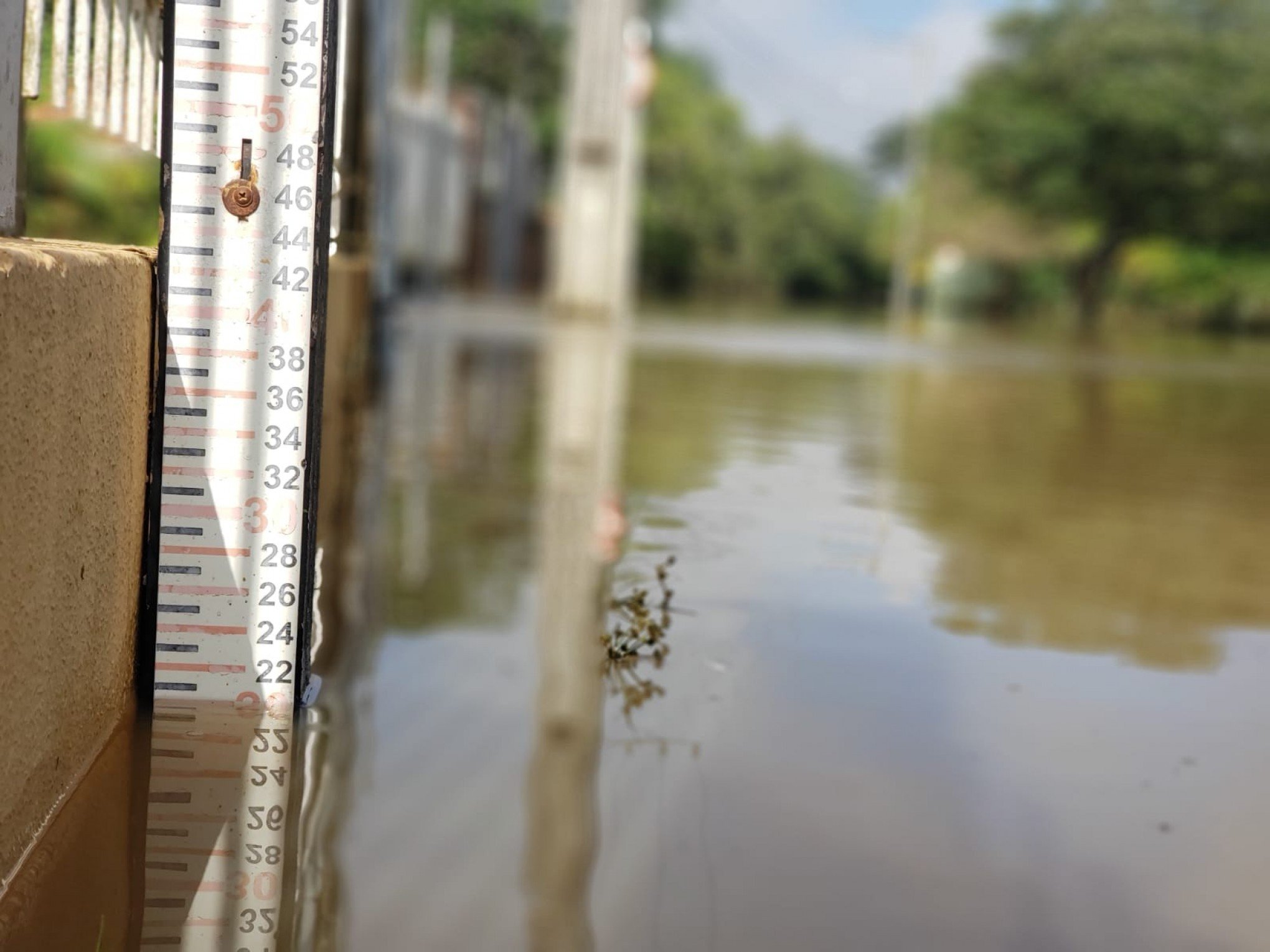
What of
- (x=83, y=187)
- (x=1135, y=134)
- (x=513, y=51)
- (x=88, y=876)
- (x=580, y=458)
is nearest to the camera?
(x=88, y=876)

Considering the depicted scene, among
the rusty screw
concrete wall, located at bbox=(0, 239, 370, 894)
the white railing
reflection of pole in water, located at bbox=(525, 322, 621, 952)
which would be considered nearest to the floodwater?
reflection of pole in water, located at bbox=(525, 322, 621, 952)

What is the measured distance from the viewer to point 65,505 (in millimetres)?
2346

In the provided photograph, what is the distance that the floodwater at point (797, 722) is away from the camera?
7.33 feet

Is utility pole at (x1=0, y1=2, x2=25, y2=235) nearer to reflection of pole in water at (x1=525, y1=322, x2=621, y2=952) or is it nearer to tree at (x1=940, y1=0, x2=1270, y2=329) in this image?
reflection of pole in water at (x1=525, y1=322, x2=621, y2=952)

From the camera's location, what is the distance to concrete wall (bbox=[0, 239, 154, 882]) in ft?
6.86

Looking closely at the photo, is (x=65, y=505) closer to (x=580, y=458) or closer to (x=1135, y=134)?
(x=580, y=458)

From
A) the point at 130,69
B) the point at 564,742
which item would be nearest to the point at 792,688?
the point at 564,742

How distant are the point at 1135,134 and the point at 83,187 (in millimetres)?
Answer: 37456

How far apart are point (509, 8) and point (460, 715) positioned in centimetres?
4762

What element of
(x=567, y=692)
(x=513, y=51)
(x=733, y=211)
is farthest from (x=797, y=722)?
(x=733, y=211)

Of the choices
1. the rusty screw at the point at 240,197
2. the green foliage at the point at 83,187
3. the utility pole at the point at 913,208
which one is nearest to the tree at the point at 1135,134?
the utility pole at the point at 913,208

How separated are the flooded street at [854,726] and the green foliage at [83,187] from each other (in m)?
9.00

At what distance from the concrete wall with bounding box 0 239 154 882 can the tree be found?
46468 mm

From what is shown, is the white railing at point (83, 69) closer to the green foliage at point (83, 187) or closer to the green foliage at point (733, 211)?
the green foliage at point (83, 187)
